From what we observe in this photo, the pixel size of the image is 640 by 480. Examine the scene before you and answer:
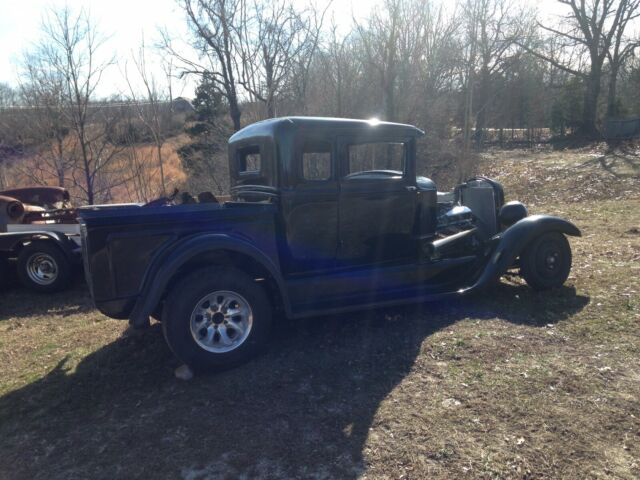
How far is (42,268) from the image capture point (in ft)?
23.3

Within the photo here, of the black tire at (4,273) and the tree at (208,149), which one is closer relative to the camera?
the black tire at (4,273)

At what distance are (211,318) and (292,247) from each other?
39.4 inches

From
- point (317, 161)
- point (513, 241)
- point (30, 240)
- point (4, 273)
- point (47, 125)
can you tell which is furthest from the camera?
point (47, 125)

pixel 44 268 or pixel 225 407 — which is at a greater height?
pixel 44 268

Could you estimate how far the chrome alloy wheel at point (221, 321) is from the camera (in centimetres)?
403

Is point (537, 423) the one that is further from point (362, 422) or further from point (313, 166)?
point (313, 166)

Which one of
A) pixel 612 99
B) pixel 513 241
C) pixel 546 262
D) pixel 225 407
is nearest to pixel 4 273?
pixel 225 407

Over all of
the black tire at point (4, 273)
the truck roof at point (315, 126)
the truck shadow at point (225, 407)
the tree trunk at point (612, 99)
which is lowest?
the truck shadow at point (225, 407)

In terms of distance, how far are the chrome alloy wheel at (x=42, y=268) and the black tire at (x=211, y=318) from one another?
412 cm

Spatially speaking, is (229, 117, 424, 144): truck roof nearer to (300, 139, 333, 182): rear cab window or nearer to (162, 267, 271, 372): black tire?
(300, 139, 333, 182): rear cab window

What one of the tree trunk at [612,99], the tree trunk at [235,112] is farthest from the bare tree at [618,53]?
the tree trunk at [235,112]

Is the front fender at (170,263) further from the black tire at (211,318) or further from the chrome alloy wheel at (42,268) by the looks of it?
the chrome alloy wheel at (42,268)

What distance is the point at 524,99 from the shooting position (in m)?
28.4

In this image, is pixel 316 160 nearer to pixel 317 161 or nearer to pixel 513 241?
pixel 317 161
